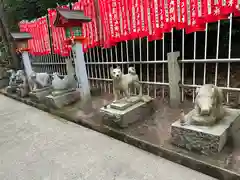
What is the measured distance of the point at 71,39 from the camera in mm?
3818

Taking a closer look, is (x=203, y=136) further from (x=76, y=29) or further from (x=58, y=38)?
(x=58, y=38)

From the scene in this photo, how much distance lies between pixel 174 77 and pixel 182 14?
1.06 meters

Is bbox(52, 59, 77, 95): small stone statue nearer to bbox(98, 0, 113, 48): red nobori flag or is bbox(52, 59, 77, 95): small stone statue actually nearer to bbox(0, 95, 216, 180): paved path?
bbox(0, 95, 216, 180): paved path

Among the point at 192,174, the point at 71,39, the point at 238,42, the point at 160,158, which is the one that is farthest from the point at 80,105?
the point at 238,42

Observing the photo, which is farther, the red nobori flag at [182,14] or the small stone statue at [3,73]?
the small stone statue at [3,73]

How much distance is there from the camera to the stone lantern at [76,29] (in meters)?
3.52

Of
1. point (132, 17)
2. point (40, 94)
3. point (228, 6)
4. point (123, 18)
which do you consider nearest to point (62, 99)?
point (40, 94)

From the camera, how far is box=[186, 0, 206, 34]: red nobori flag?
2.82 m

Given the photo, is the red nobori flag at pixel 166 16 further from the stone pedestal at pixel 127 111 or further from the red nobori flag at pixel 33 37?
the red nobori flag at pixel 33 37

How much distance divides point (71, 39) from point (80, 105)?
1.57 m

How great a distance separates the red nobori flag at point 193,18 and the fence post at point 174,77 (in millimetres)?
487

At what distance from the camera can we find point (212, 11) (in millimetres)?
2678

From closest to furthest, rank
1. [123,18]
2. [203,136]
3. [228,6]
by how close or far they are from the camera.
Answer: [203,136] < [228,6] < [123,18]

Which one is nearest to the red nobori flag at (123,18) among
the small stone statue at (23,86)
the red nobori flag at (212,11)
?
the red nobori flag at (212,11)
